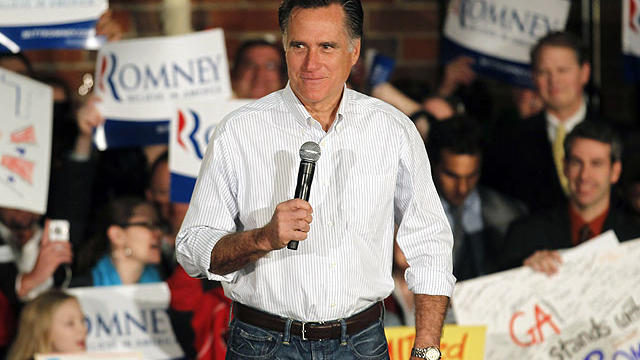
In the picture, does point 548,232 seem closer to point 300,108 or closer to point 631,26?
point 631,26

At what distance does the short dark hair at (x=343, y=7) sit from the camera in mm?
2287

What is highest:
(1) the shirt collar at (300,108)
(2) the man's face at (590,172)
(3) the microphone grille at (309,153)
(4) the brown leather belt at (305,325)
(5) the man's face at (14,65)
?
(1) the shirt collar at (300,108)

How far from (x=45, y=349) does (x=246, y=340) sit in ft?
6.45

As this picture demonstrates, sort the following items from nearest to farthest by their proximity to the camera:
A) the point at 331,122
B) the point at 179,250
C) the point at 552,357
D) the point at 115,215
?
the point at 179,250 → the point at 331,122 → the point at 552,357 → the point at 115,215

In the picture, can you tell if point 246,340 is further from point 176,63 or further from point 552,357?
point 176,63

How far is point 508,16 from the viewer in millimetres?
4785

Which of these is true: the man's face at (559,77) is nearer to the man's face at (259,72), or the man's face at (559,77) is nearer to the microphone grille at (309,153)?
the man's face at (259,72)

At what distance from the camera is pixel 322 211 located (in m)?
2.32

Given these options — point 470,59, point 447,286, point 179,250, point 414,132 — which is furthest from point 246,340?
point 470,59

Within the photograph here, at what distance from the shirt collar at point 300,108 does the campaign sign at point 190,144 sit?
1.72 metres

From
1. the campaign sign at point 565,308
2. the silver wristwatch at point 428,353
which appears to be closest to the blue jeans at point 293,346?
the silver wristwatch at point 428,353

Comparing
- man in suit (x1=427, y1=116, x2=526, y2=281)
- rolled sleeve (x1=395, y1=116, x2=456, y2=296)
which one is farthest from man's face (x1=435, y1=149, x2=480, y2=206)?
rolled sleeve (x1=395, y1=116, x2=456, y2=296)

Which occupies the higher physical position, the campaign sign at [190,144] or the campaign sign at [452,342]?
the campaign sign at [190,144]

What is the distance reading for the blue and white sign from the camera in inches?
170
